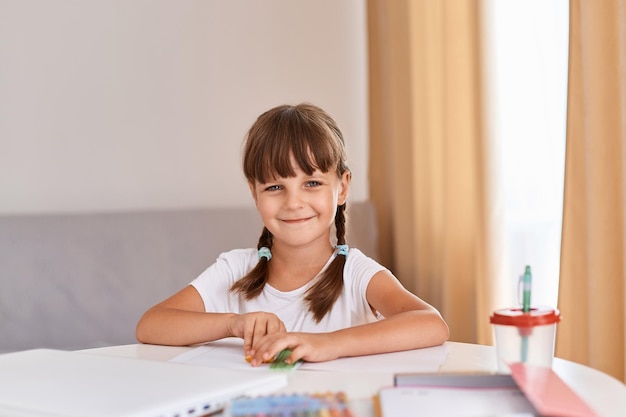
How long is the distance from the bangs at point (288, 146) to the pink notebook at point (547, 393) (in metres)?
0.73

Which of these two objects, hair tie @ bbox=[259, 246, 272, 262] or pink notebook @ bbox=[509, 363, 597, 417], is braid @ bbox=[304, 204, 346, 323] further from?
pink notebook @ bbox=[509, 363, 597, 417]

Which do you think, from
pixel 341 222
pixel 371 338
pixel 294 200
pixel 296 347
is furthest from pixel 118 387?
pixel 341 222

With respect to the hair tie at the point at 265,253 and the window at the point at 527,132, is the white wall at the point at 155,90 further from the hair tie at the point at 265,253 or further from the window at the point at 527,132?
the hair tie at the point at 265,253

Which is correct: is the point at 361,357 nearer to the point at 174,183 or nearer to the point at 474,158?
the point at 474,158

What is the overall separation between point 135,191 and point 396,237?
0.91m

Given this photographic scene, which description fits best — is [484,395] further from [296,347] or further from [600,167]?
[600,167]

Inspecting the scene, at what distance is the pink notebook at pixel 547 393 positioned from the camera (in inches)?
25.7

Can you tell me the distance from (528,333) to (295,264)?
2.31 feet

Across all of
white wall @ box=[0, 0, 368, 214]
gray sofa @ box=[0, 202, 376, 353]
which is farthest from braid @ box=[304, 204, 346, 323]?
white wall @ box=[0, 0, 368, 214]

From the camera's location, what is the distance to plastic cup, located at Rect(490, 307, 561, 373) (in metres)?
0.90

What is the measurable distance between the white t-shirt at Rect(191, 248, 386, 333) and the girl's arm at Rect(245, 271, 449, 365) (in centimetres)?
18

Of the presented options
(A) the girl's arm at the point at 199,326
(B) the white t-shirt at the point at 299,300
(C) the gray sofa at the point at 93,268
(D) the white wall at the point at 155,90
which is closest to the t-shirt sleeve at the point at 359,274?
(B) the white t-shirt at the point at 299,300

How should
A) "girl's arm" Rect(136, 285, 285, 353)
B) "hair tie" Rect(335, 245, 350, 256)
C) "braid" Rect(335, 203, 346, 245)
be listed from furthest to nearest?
"braid" Rect(335, 203, 346, 245) → "hair tie" Rect(335, 245, 350, 256) → "girl's arm" Rect(136, 285, 285, 353)

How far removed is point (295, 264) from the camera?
1.56 metres
